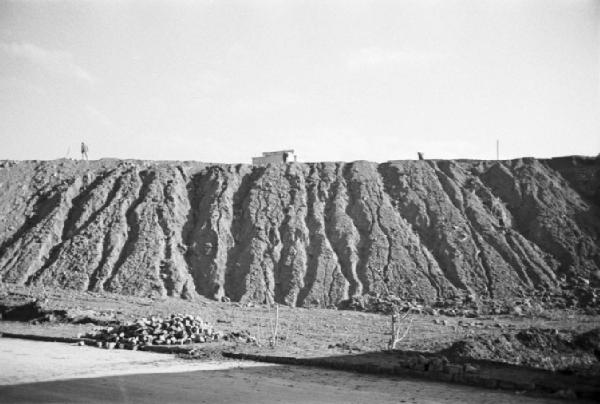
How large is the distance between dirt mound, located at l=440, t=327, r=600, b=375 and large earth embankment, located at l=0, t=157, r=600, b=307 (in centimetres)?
1215

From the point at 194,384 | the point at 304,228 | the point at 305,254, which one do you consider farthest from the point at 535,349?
the point at 304,228

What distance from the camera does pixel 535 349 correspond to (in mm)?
14031

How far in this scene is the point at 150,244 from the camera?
30.9 metres

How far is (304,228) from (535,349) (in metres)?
20.3

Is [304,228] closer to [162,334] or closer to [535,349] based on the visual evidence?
[162,334]

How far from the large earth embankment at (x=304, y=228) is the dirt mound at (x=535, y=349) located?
12153mm

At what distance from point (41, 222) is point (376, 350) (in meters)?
28.0

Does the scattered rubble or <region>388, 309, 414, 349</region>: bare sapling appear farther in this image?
the scattered rubble

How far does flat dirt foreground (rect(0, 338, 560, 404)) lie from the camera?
8453 mm

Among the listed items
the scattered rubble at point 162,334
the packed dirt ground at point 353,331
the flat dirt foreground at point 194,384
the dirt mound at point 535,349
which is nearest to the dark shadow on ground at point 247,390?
the flat dirt foreground at point 194,384

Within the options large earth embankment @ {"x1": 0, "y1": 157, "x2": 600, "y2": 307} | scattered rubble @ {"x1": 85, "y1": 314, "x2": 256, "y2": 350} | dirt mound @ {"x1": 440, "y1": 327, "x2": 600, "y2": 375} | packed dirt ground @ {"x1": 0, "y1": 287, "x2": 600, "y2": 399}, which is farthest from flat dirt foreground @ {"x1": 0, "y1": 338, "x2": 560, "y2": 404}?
large earth embankment @ {"x1": 0, "y1": 157, "x2": 600, "y2": 307}

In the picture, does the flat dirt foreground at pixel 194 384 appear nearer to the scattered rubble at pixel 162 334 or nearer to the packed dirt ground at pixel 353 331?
the packed dirt ground at pixel 353 331

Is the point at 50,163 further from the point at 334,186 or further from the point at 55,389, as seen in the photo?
the point at 55,389

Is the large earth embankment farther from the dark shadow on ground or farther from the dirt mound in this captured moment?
the dark shadow on ground
